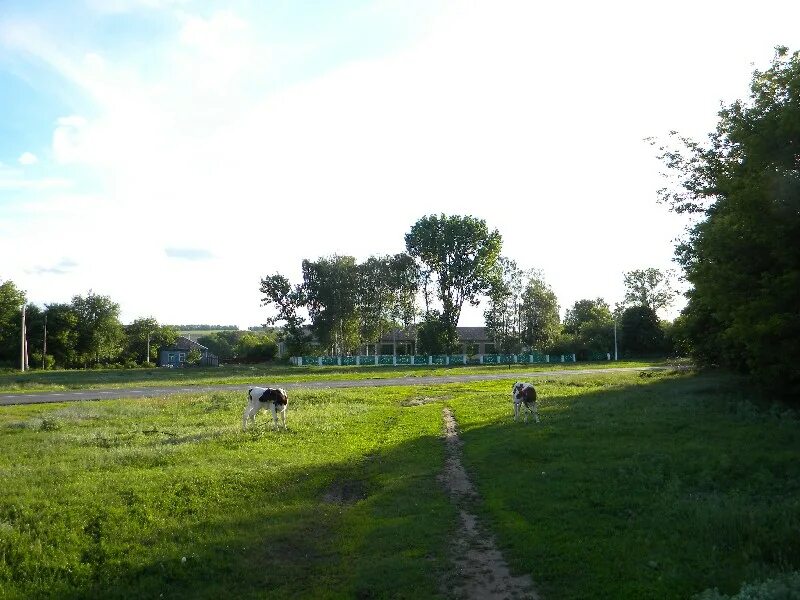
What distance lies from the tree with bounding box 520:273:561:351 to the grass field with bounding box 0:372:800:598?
78.4 metres

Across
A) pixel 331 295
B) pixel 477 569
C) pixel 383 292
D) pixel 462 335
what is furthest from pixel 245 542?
pixel 462 335

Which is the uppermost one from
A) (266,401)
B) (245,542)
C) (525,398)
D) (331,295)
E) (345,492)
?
(331,295)

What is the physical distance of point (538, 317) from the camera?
99.6 meters

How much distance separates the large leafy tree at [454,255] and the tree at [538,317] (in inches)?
562

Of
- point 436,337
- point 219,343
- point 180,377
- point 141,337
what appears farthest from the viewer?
point 219,343

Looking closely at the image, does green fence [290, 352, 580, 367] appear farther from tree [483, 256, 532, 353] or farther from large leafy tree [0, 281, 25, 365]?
large leafy tree [0, 281, 25, 365]

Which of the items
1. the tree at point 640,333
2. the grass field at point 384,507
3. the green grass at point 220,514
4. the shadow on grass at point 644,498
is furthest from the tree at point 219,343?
the shadow on grass at point 644,498

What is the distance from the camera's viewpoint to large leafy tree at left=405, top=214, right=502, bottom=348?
85.2 meters

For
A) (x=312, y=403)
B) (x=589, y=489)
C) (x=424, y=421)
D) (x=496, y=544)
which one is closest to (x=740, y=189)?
(x=589, y=489)

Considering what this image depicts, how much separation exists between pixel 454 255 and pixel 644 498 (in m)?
Result: 75.0

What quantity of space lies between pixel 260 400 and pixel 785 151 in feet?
57.5

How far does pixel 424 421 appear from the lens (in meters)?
24.0

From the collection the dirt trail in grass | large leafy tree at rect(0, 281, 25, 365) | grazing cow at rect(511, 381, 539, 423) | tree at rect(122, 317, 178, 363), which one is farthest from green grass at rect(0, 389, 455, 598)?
tree at rect(122, 317, 178, 363)

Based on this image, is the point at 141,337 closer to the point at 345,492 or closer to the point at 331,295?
the point at 331,295
